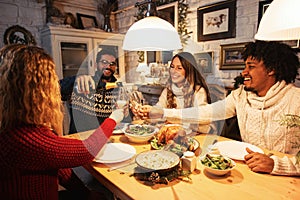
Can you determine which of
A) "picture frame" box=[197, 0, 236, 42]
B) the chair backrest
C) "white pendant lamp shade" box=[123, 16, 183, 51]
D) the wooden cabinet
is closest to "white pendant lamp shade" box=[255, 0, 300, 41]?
"white pendant lamp shade" box=[123, 16, 183, 51]

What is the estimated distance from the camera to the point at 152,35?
1.06m

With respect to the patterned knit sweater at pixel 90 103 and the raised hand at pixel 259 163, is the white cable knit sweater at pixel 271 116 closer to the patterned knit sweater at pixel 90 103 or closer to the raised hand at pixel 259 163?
the raised hand at pixel 259 163

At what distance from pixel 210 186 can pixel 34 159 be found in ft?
2.29

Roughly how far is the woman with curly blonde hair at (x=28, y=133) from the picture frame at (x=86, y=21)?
2670 mm

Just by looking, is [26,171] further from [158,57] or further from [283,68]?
[158,57]

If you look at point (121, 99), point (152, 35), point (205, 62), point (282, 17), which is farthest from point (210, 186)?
point (205, 62)

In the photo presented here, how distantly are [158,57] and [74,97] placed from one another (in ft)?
5.01

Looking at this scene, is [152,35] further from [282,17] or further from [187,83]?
[187,83]

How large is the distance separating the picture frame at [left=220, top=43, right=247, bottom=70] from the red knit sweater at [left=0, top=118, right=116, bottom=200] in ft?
5.88

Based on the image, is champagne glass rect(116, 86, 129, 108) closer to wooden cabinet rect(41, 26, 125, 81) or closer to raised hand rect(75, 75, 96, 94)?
raised hand rect(75, 75, 96, 94)

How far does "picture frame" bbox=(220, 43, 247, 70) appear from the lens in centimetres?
206

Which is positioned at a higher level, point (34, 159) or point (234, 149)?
point (34, 159)

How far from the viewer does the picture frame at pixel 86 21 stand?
3.23 m

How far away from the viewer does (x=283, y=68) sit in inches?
49.8
